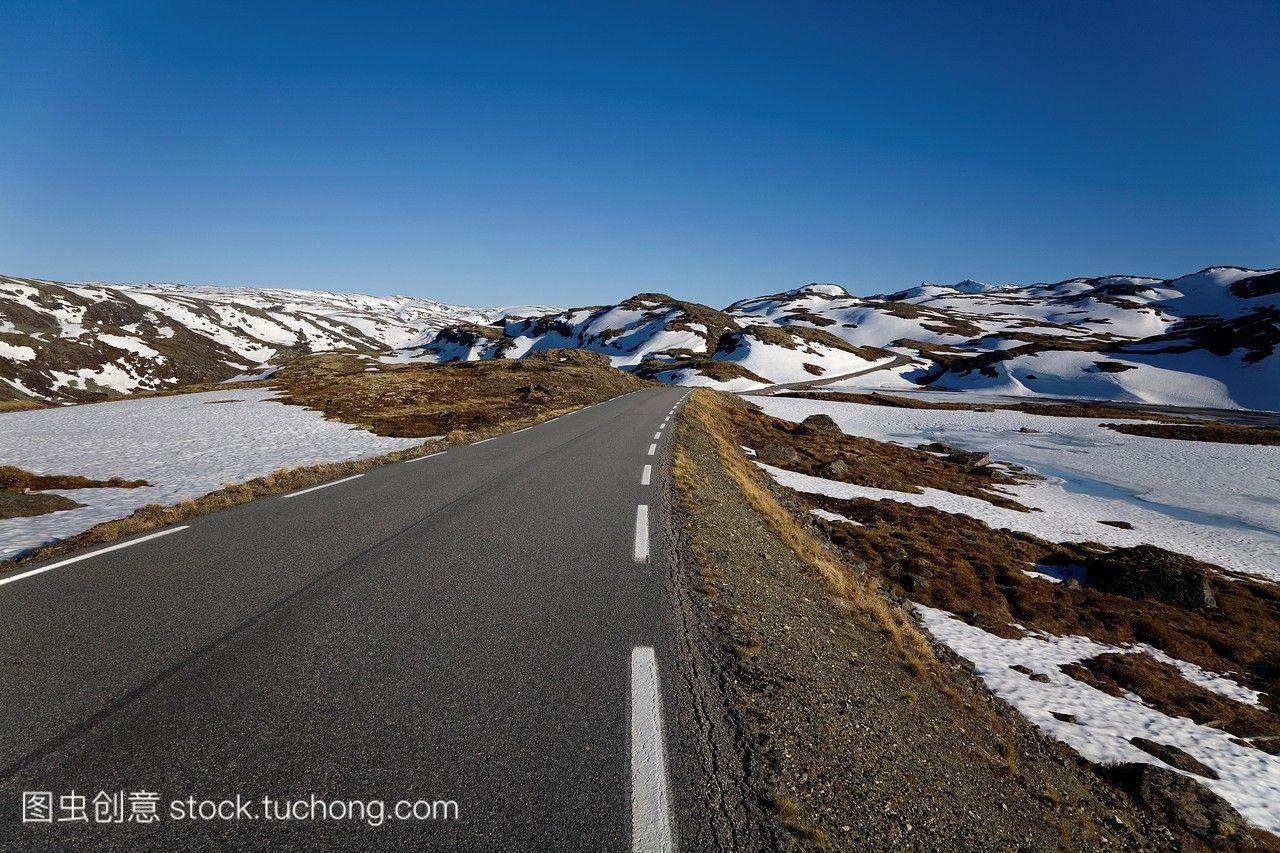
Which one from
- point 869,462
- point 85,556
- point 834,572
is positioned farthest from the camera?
point 869,462

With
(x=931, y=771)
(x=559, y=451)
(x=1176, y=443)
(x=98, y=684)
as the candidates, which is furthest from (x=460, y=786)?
(x=1176, y=443)

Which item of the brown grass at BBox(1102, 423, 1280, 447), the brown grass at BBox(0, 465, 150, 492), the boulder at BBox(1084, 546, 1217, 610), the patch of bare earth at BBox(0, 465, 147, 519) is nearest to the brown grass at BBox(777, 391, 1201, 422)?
the brown grass at BBox(1102, 423, 1280, 447)

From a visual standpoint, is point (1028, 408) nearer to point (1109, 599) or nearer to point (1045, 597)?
point (1109, 599)

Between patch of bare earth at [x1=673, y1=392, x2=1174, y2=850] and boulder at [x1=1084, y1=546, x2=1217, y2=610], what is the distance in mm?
8880

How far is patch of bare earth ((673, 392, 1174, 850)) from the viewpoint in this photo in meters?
3.47

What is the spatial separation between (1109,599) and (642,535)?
41.3 feet

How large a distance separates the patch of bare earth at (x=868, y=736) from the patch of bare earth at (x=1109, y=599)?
179 cm

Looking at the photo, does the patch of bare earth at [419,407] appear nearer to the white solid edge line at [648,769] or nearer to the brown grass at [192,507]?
the brown grass at [192,507]

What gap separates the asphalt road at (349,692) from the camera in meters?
2.95

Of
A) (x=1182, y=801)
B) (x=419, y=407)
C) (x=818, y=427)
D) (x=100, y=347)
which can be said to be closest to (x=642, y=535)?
(x=1182, y=801)

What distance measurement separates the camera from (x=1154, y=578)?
13625mm

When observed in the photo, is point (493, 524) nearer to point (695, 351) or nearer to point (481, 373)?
point (481, 373)

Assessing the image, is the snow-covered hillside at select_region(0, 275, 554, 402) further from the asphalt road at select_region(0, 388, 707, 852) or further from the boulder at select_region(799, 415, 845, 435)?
the asphalt road at select_region(0, 388, 707, 852)

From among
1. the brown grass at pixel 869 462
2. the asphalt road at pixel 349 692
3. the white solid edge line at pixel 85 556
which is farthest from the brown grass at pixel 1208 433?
the white solid edge line at pixel 85 556
